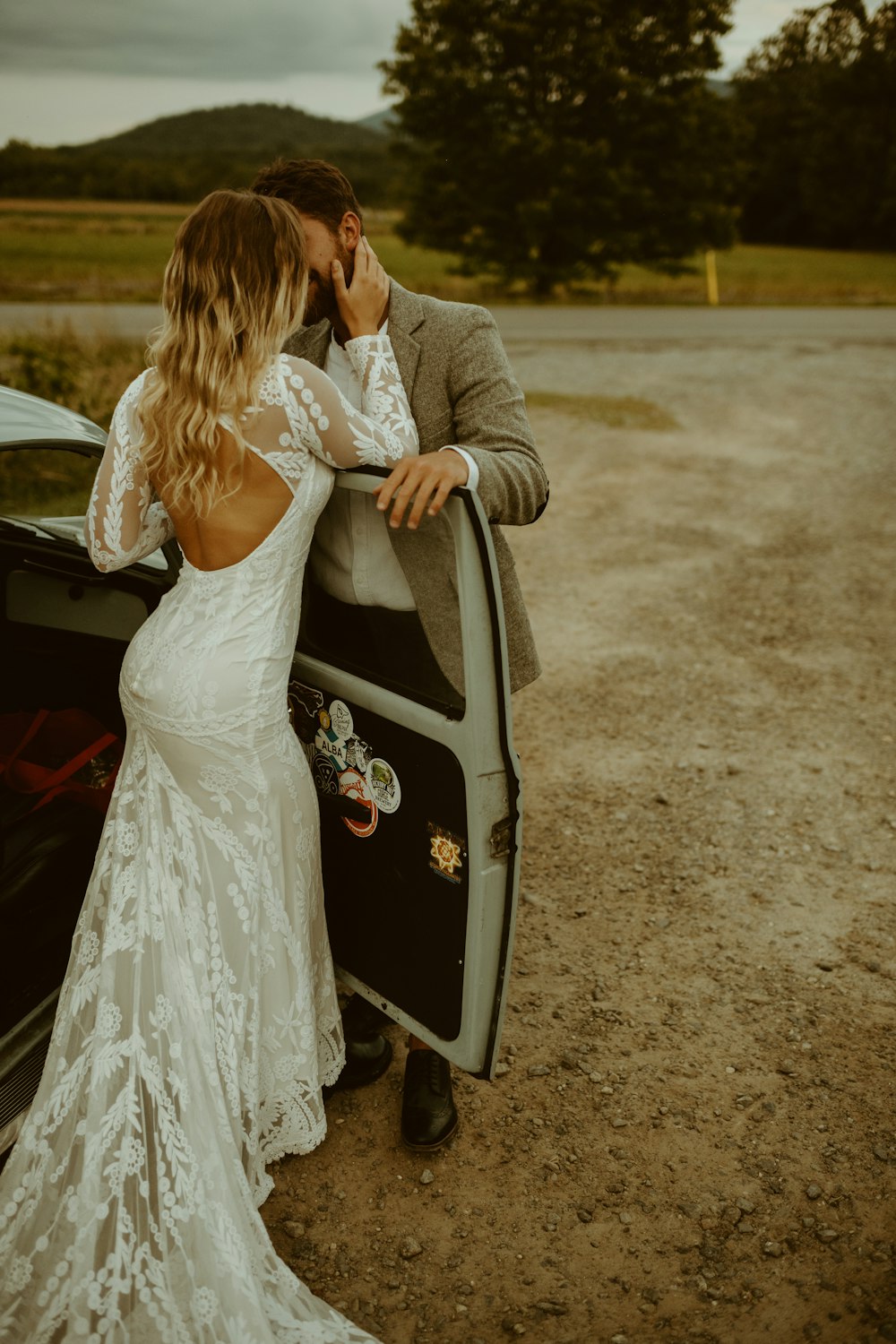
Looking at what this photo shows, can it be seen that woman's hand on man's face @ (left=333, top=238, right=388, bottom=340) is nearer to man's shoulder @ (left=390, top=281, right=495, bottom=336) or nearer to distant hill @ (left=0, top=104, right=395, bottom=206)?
man's shoulder @ (left=390, top=281, right=495, bottom=336)

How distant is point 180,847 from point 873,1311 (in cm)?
186

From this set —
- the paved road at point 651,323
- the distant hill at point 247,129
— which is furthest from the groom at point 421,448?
the distant hill at point 247,129

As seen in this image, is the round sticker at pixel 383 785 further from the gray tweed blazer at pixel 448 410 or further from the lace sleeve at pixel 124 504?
the lace sleeve at pixel 124 504

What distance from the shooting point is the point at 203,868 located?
7.23 feet

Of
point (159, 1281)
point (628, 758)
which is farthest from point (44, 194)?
point (159, 1281)

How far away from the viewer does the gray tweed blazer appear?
2.30m

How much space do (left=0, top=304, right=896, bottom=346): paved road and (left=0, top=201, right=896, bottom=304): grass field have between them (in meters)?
2.00

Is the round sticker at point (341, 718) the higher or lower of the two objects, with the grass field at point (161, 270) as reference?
lower

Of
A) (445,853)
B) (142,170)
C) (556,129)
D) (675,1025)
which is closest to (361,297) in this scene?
(445,853)

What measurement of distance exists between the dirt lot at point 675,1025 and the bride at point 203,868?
13.9 inches

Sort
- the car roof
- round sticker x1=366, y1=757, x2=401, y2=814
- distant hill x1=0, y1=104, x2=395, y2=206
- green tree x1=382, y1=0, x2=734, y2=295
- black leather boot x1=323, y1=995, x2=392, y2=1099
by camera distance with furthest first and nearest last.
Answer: distant hill x1=0, y1=104, x2=395, y2=206 → green tree x1=382, y1=0, x2=734, y2=295 → black leather boot x1=323, y1=995, x2=392, y2=1099 → the car roof → round sticker x1=366, y1=757, x2=401, y2=814

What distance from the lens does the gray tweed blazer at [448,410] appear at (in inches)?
90.5

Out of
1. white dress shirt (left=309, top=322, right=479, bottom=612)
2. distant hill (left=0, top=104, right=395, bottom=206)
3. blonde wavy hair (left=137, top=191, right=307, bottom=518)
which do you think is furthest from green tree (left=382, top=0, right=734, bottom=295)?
blonde wavy hair (left=137, top=191, right=307, bottom=518)

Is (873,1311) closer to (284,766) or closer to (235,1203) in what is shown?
(235,1203)
